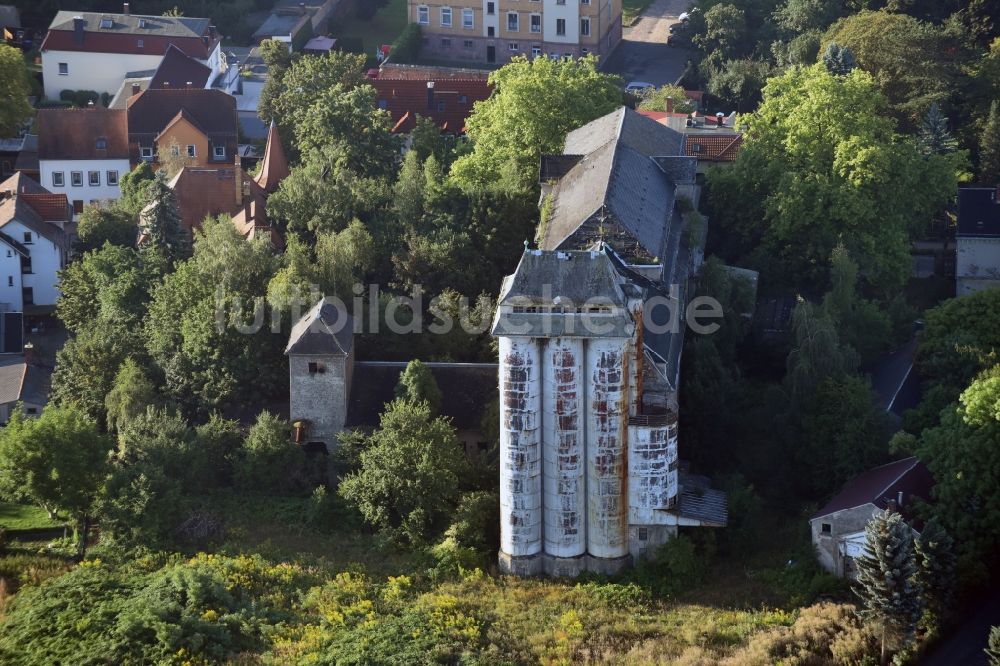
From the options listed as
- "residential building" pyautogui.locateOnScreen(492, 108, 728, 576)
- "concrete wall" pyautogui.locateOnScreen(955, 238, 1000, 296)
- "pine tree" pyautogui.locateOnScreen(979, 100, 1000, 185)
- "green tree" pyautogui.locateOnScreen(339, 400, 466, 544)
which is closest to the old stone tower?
"green tree" pyautogui.locateOnScreen(339, 400, 466, 544)

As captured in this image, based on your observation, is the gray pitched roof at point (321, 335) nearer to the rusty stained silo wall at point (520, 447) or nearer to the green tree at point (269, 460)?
the green tree at point (269, 460)

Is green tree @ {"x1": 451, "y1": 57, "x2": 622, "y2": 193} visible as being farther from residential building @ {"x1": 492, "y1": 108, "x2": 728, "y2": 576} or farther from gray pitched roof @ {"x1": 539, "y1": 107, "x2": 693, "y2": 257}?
residential building @ {"x1": 492, "y1": 108, "x2": 728, "y2": 576}

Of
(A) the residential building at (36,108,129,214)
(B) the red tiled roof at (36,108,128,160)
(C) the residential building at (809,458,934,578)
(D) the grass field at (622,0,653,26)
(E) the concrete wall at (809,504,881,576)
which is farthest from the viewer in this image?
(D) the grass field at (622,0,653,26)

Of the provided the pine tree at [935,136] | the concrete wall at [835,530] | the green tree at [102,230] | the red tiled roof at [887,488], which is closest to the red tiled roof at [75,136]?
the green tree at [102,230]

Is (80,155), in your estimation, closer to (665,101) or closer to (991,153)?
(665,101)

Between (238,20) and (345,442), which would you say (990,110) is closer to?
(345,442)

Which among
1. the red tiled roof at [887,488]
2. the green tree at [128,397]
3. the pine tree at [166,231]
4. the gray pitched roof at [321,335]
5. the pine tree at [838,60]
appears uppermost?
the pine tree at [838,60]
